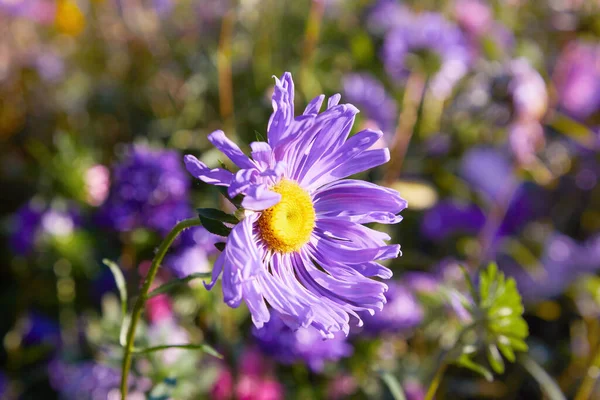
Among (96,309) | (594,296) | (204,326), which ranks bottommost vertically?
(96,309)

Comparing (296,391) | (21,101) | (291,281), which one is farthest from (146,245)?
(21,101)

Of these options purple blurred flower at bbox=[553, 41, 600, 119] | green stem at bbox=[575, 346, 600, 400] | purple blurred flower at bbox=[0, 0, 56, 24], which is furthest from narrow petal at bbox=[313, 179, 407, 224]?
purple blurred flower at bbox=[0, 0, 56, 24]

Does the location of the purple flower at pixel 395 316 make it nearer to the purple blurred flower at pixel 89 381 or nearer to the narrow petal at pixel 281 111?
the purple blurred flower at pixel 89 381

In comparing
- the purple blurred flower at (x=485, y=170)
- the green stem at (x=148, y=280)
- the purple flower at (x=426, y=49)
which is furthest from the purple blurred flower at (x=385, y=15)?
the green stem at (x=148, y=280)

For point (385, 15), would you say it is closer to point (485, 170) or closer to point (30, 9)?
point (485, 170)

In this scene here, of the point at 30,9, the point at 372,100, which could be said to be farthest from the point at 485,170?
the point at 30,9

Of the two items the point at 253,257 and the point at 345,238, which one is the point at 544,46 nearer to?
the point at 345,238
